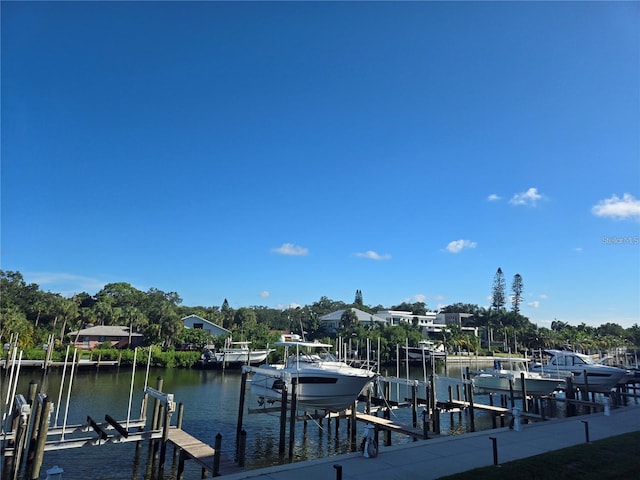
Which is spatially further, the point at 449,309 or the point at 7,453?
the point at 449,309

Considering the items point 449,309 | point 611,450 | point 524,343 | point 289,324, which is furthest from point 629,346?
point 611,450

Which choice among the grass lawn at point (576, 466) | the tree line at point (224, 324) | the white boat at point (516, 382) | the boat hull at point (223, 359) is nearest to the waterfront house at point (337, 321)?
the tree line at point (224, 324)

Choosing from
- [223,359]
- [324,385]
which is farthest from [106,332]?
[324,385]

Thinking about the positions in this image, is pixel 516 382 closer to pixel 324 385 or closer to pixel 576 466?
pixel 324 385

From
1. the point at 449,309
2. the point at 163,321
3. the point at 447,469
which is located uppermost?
the point at 449,309

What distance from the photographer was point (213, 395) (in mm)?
44469

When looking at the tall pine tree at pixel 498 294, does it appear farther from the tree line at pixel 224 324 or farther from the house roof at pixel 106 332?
the house roof at pixel 106 332

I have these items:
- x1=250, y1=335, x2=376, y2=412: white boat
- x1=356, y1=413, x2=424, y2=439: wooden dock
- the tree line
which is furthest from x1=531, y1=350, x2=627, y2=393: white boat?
x1=356, y1=413, x2=424, y2=439: wooden dock

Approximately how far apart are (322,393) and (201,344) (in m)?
59.2

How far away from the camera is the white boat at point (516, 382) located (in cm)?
3559

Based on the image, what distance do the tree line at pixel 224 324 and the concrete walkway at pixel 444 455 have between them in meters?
21.6

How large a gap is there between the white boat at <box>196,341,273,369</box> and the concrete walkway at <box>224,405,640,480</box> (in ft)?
180

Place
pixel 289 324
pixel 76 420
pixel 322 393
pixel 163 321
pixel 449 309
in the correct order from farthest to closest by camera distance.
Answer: pixel 449 309 < pixel 289 324 < pixel 163 321 < pixel 76 420 < pixel 322 393

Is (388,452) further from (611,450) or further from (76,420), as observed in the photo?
(76,420)
